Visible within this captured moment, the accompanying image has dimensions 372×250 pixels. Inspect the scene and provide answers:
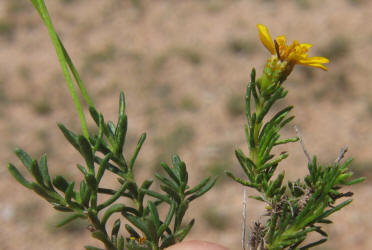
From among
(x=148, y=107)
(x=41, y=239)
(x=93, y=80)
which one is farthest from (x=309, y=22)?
(x=41, y=239)

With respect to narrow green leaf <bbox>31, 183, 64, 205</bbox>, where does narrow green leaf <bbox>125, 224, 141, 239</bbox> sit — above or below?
below

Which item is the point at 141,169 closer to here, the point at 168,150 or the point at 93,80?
the point at 168,150

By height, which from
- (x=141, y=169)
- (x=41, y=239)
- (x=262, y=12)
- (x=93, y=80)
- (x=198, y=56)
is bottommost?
(x=41, y=239)

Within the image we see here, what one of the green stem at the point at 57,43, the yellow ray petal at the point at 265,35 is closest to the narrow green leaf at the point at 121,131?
the green stem at the point at 57,43

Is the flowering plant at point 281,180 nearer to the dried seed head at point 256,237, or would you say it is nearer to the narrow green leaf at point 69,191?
the dried seed head at point 256,237

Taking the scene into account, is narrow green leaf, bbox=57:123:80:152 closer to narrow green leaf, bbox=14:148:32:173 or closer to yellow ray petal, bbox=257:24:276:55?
narrow green leaf, bbox=14:148:32:173

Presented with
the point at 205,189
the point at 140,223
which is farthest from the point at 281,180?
the point at 140,223

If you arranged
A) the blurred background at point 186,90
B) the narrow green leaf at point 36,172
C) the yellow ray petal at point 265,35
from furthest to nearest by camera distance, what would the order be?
the blurred background at point 186,90
the yellow ray petal at point 265,35
the narrow green leaf at point 36,172

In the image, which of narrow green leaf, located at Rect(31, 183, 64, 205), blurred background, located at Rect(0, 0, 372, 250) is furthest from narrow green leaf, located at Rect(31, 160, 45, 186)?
blurred background, located at Rect(0, 0, 372, 250)
